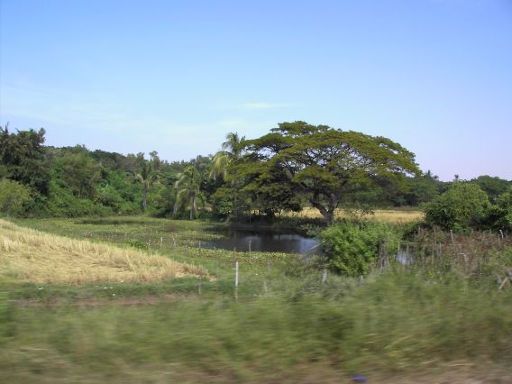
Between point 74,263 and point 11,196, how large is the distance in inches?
1553

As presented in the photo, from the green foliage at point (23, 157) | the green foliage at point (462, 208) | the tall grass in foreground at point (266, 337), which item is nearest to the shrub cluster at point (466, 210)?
the green foliage at point (462, 208)

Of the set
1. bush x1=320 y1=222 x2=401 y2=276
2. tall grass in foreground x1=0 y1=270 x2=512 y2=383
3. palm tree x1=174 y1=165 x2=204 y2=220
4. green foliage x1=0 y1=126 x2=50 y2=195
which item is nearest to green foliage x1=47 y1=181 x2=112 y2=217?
green foliage x1=0 y1=126 x2=50 y2=195

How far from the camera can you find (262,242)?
1816 inches

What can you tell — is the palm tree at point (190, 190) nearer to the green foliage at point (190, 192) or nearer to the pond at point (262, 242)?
the green foliage at point (190, 192)

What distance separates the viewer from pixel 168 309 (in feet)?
18.0

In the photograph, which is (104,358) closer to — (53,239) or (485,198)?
(53,239)

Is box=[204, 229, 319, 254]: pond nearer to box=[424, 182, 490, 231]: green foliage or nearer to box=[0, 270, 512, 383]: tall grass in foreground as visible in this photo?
box=[424, 182, 490, 231]: green foliage

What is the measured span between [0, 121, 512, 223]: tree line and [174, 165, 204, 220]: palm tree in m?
0.13

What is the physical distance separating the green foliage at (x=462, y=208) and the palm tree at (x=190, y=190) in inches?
1613

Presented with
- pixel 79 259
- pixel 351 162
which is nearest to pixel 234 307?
pixel 79 259

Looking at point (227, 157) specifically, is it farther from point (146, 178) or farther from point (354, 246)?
point (354, 246)

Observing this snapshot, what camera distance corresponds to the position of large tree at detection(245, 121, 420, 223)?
147 ft

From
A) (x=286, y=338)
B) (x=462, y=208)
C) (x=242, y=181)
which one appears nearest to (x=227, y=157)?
(x=242, y=181)

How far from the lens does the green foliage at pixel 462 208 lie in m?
34.4
